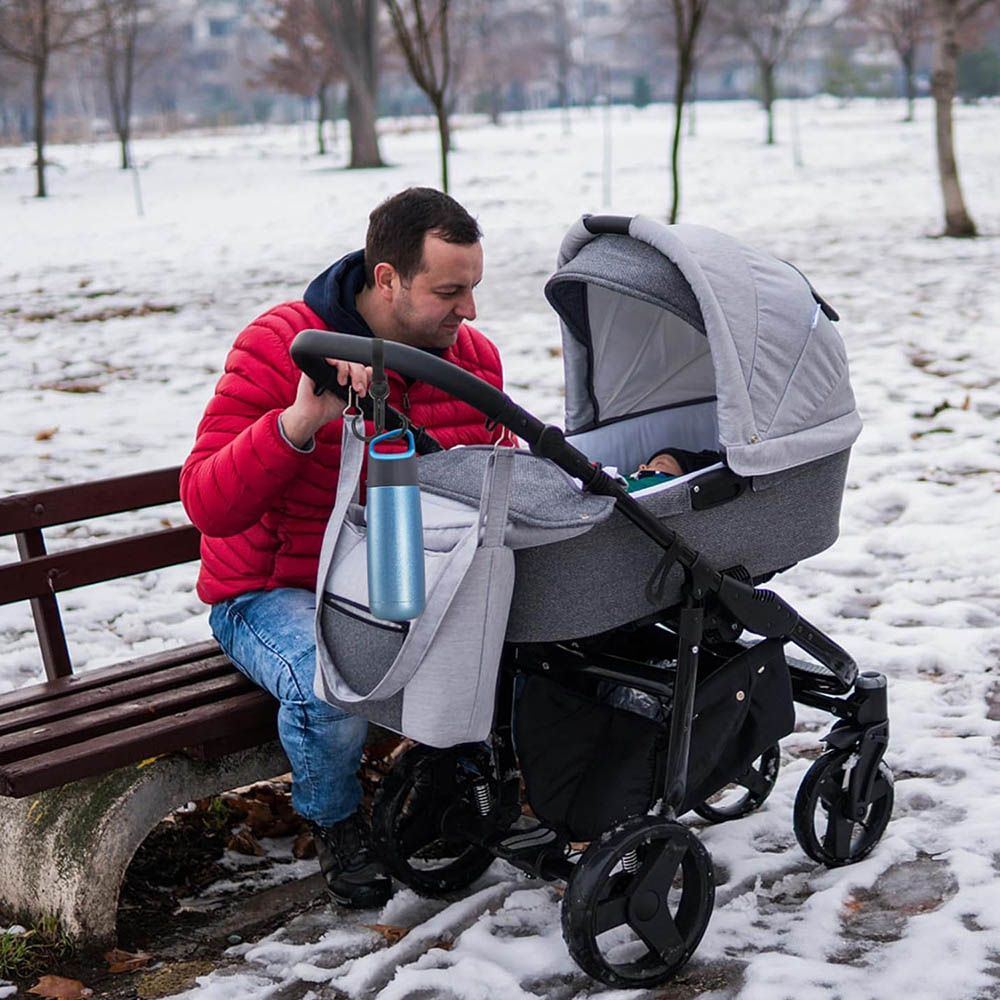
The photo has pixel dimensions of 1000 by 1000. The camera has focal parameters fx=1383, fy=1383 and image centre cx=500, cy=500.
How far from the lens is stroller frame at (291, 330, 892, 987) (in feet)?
7.83

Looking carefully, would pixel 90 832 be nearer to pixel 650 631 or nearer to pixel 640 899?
pixel 640 899

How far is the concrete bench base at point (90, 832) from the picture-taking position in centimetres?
288

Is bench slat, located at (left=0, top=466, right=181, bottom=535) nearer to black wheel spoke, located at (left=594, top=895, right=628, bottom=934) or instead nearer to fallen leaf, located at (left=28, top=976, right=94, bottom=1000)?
fallen leaf, located at (left=28, top=976, right=94, bottom=1000)

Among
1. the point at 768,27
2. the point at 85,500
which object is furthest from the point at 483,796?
the point at 768,27

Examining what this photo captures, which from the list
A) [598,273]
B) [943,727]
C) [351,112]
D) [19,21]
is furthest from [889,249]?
[351,112]

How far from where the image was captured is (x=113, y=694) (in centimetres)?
311

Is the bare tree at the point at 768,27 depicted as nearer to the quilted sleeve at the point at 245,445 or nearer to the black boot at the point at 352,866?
the quilted sleeve at the point at 245,445

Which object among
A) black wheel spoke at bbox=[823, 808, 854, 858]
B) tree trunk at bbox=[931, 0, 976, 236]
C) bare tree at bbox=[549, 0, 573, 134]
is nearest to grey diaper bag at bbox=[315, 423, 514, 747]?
black wheel spoke at bbox=[823, 808, 854, 858]

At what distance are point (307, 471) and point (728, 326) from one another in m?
0.96

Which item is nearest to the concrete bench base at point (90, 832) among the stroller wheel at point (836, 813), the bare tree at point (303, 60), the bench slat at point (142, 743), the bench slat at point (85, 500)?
the bench slat at point (142, 743)

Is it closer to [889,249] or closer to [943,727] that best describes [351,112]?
[889,249]

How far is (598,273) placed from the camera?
Result: 2.82m

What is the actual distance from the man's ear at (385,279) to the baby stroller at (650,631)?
0.37 meters

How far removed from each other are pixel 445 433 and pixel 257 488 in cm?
55
